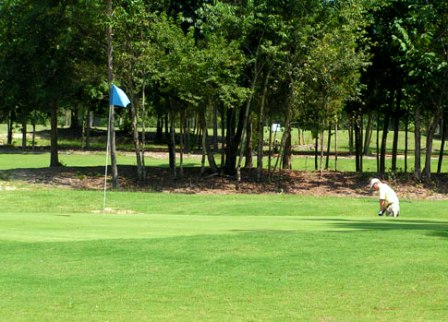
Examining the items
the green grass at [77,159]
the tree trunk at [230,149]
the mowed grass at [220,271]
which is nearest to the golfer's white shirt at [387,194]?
the mowed grass at [220,271]

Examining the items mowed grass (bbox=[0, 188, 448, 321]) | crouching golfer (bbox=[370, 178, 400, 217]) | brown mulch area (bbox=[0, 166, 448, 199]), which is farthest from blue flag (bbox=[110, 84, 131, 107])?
brown mulch area (bbox=[0, 166, 448, 199])

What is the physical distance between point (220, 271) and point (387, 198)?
1264 cm

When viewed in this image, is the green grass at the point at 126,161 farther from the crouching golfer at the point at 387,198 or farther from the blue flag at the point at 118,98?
the crouching golfer at the point at 387,198

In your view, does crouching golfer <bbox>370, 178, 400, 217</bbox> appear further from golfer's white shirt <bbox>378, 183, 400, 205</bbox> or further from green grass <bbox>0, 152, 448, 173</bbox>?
green grass <bbox>0, 152, 448, 173</bbox>

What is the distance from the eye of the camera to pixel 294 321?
9.26 metres

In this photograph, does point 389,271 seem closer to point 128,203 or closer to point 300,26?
point 128,203

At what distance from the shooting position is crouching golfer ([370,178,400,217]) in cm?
2358

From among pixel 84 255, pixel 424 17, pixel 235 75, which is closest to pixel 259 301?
pixel 84 255

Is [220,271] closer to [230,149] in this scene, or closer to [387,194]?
[387,194]

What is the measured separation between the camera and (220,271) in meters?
12.2

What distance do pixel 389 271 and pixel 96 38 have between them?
29.9m

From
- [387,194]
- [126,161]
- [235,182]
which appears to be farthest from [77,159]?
[387,194]

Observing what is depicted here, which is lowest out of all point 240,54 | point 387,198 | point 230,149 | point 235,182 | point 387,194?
point 235,182

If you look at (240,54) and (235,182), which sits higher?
(240,54)
